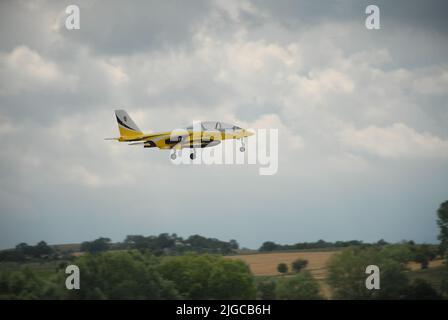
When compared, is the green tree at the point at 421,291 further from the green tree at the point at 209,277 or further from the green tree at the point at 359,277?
the green tree at the point at 209,277

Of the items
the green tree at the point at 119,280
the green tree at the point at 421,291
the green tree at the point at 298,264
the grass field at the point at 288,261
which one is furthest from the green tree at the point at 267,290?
the green tree at the point at 421,291

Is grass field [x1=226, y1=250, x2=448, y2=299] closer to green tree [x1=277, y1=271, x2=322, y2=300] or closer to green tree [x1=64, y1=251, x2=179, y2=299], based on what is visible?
green tree [x1=277, y1=271, x2=322, y2=300]

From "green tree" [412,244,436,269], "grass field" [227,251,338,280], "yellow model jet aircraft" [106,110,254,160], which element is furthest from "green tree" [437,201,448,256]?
"yellow model jet aircraft" [106,110,254,160]

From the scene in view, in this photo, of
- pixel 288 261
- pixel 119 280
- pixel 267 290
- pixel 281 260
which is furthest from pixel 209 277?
pixel 281 260

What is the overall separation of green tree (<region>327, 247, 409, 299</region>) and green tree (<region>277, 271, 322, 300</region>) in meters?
3.13

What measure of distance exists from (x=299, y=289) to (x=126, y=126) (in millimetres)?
37354

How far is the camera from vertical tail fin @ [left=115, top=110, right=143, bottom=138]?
274 ft

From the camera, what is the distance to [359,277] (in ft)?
347

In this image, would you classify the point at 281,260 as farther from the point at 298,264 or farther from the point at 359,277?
the point at 359,277

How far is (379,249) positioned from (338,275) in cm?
2192

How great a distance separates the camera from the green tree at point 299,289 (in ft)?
335
